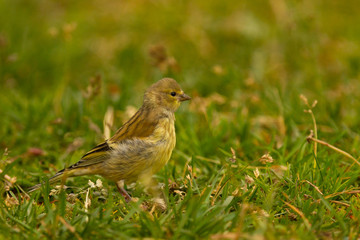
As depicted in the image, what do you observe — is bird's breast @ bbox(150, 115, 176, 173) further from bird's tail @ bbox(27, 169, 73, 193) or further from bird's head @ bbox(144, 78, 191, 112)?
bird's tail @ bbox(27, 169, 73, 193)

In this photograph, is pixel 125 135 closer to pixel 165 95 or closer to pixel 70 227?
pixel 165 95

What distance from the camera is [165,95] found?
18.6 feet

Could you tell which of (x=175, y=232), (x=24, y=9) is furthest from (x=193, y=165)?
(x=24, y=9)

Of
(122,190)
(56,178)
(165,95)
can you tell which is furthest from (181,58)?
(56,178)

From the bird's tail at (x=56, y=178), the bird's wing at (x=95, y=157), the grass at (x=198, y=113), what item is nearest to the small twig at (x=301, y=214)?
the grass at (x=198, y=113)

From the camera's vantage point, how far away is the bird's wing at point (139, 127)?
5.15m

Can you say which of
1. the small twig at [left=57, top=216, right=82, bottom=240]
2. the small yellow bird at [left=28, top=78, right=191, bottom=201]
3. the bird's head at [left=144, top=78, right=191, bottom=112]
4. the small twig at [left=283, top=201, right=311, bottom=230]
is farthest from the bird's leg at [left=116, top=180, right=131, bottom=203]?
the small twig at [left=283, top=201, right=311, bottom=230]

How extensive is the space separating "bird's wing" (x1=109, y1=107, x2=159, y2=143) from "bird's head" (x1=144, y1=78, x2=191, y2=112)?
0.20 m

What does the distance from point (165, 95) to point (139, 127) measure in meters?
0.60

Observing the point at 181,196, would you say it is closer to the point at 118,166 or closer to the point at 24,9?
the point at 118,166

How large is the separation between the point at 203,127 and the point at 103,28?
456cm

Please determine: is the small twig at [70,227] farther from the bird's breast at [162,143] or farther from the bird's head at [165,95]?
the bird's head at [165,95]

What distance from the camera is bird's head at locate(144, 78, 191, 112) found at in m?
5.61

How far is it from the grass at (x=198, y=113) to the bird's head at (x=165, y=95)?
19.3 inches
